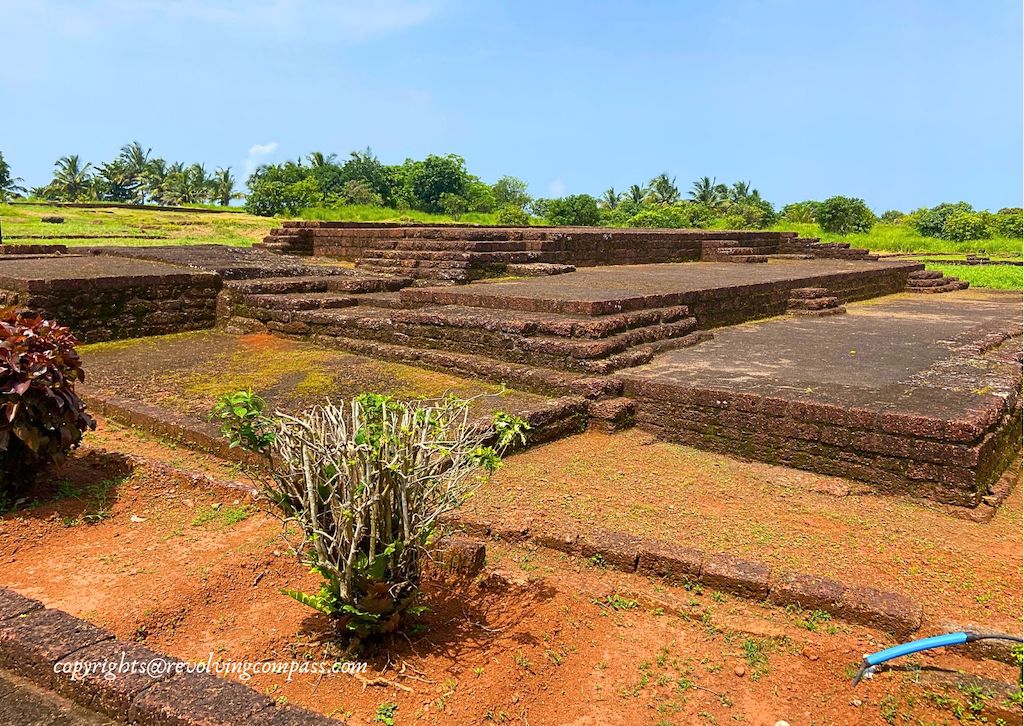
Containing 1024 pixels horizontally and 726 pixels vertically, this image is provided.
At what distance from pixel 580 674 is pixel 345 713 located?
2.46 ft

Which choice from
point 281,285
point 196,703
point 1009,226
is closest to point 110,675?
point 196,703

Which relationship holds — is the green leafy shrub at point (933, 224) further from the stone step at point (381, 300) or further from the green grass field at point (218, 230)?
the stone step at point (381, 300)

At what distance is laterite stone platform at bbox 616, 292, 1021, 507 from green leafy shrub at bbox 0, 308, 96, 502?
3.25m

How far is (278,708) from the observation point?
1.95 m

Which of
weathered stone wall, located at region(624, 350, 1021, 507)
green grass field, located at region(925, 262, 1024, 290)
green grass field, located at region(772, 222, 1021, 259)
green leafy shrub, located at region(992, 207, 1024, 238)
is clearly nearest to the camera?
weathered stone wall, located at region(624, 350, 1021, 507)

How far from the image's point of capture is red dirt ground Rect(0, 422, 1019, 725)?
2.24 meters

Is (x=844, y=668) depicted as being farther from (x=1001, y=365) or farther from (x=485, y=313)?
(x=485, y=313)

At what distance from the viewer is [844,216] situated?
34.0 m

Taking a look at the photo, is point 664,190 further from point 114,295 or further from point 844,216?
point 114,295

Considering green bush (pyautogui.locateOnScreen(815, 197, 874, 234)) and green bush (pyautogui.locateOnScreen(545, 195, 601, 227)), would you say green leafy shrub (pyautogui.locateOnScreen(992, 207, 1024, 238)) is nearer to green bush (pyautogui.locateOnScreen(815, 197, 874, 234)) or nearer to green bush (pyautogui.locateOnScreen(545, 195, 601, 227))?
green bush (pyautogui.locateOnScreen(815, 197, 874, 234))

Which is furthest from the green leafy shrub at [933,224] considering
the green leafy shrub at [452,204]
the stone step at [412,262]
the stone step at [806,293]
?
the stone step at [412,262]

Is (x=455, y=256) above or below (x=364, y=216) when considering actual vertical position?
below

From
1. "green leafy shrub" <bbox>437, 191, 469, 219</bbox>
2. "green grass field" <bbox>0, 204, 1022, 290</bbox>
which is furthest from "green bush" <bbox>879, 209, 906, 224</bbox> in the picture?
"green leafy shrub" <bbox>437, 191, 469, 219</bbox>

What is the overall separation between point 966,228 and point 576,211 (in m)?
17.1
